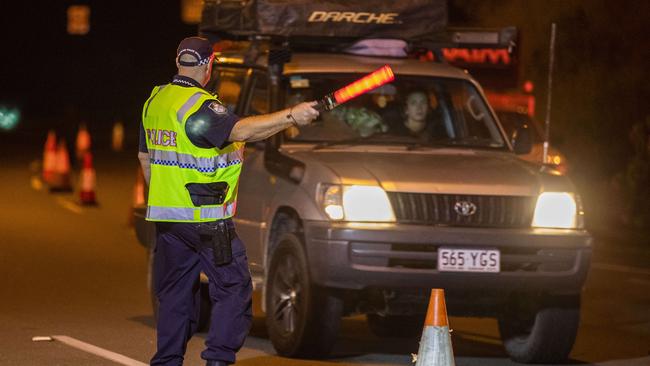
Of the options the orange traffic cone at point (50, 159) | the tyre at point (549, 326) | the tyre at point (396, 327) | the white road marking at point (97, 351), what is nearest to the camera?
the white road marking at point (97, 351)

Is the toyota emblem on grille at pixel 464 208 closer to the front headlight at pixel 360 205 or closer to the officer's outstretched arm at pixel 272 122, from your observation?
the front headlight at pixel 360 205

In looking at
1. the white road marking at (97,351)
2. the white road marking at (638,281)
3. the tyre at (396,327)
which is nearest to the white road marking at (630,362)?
the tyre at (396,327)

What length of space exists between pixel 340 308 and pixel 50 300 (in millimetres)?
3674

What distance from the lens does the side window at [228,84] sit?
1168 centimetres

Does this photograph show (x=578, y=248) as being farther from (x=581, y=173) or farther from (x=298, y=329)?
(x=581, y=173)

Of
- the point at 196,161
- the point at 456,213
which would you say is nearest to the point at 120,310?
the point at 456,213

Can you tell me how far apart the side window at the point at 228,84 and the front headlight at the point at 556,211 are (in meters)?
2.44

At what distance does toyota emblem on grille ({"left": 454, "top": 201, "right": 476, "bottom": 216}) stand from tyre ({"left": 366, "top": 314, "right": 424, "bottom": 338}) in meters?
1.87

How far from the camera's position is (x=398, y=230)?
32.2 ft

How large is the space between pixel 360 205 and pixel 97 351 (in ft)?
6.14

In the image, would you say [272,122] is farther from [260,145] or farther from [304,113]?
[260,145]

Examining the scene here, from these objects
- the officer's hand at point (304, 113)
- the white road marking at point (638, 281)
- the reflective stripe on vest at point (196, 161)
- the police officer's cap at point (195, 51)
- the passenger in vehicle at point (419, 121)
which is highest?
the police officer's cap at point (195, 51)

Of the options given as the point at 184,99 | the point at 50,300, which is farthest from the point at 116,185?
the point at 184,99

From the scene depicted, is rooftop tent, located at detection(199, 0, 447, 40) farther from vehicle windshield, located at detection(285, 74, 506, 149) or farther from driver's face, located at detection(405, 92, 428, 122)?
driver's face, located at detection(405, 92, 428, 122)
